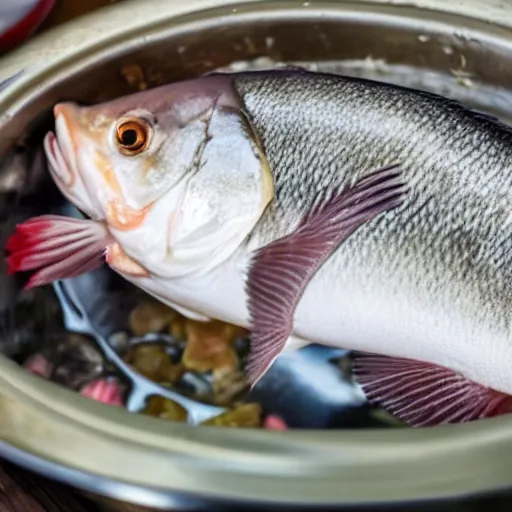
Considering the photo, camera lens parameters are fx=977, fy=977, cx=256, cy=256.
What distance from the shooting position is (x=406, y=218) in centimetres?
68

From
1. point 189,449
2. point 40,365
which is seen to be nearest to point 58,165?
point 40,365

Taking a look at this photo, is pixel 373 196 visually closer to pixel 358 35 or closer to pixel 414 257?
pixel 414 257

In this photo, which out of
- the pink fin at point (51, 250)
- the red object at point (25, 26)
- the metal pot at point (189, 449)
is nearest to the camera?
the metal pot at point (189, 449)

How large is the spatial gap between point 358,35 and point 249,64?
0.10m

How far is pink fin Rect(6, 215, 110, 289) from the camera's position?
0.77 m

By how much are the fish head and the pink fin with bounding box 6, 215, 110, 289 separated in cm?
7

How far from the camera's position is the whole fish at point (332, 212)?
0.67 m

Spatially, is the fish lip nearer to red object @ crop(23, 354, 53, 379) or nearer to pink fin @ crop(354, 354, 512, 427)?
red object @ crop(23, 354, 53, 379)

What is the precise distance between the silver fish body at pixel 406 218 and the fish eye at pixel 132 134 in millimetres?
76

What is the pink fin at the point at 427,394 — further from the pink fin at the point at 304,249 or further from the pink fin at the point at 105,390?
the pink fin at the point at 105,390

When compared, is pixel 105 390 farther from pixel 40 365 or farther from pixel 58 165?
pixel 58 165

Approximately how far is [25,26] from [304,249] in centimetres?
42

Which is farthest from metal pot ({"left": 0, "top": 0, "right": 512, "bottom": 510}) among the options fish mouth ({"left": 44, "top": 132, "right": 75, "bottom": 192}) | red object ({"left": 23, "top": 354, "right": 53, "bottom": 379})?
red object ({"left": 23, "top": 354, "right": 53, "bottom": 379})

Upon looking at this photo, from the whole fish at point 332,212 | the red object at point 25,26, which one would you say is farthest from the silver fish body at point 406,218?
the red object at point 25,26
